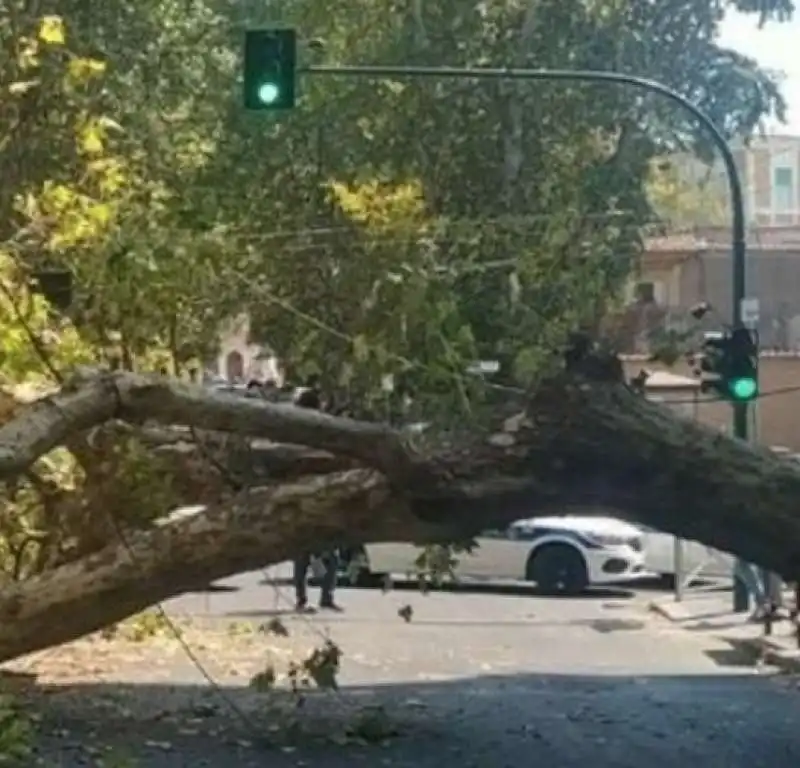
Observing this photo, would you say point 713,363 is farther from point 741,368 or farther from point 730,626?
point 730,626

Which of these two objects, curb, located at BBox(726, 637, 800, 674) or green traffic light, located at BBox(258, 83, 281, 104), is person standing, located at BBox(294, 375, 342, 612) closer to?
green traffic light, located at BBox(258, 83, 281, 104)

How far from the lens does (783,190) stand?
6838 cm

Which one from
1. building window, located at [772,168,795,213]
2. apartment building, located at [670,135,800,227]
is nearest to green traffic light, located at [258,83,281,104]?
apartment building, located at [670,135,800,227]

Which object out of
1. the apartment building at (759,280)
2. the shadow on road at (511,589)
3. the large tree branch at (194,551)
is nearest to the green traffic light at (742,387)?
the large tree branch at (194,551)

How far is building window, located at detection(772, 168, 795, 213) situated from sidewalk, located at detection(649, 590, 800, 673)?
134 ft

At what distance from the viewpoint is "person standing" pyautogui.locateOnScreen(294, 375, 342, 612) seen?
40.7 ft

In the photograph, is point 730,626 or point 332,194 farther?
point 730,626

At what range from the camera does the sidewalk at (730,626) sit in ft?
63.1

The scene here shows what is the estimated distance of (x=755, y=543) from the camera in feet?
37.2

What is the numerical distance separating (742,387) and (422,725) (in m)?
7.93

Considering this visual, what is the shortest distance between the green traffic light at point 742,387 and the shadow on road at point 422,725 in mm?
4557

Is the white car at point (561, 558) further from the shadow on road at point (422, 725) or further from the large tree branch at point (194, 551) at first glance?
the large tree branch at point (194, 551)

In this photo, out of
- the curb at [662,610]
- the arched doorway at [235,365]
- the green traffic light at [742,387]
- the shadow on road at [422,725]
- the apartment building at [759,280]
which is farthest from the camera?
the apartment building at [759,280]

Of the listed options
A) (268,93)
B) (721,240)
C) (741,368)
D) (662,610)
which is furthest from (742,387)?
(721,240)
